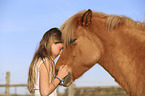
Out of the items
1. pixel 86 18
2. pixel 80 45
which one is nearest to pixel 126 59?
pixel 80 45

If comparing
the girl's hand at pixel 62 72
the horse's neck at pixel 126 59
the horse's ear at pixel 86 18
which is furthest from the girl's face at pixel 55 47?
the horse's neck at pixel 126 59

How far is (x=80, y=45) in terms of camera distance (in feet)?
8.10

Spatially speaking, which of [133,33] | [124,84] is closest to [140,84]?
[124,84]

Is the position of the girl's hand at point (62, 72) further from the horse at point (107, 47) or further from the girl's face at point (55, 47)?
the girl's face at point (55, 47)

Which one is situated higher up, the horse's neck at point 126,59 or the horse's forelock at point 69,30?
the horse's forelock at point 69,30

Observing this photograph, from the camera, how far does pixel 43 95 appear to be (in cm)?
240

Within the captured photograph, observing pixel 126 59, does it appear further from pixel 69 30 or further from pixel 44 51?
pixel 44 51

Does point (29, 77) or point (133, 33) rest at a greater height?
point (133, 33)

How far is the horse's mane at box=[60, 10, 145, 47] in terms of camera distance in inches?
93.5

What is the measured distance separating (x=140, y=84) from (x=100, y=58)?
596 millimetres

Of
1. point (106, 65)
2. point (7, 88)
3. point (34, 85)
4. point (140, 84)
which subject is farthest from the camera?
point (7, 88)

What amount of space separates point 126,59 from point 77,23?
2.65 feet

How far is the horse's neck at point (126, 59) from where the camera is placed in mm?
2207

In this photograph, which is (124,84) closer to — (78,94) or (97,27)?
(97,27)
